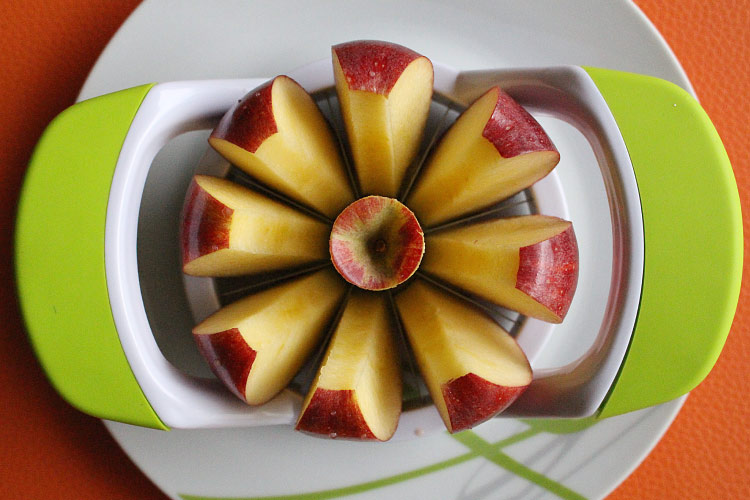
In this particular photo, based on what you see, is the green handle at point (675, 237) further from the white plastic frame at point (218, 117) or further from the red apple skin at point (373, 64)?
the red apple skin at point (373, 64)

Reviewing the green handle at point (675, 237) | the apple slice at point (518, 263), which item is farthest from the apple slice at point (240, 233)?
the green handle at point (675, 237)

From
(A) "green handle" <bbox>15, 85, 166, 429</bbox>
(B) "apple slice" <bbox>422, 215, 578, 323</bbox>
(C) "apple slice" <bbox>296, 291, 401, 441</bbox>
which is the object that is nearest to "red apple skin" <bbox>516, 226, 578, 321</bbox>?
(B) "apple slice" <bbox>422, 215, 578, 323</bbox>

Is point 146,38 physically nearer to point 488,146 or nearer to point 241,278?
point 241,278

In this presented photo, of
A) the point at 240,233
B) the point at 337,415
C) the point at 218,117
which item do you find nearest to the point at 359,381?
the point at 337,415

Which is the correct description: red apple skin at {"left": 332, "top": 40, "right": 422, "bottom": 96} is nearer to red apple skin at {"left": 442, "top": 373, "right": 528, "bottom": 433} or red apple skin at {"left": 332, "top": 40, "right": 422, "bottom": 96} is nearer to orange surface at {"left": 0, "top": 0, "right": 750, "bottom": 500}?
red apple skin at {"left": 442, "top": 373, "right": 528, "bottom": 433}

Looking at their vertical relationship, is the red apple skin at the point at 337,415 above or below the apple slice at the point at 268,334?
below

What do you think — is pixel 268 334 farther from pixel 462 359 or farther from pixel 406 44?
pixel 406 44

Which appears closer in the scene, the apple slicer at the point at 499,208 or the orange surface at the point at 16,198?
the apple slicer at the point at 499,208
